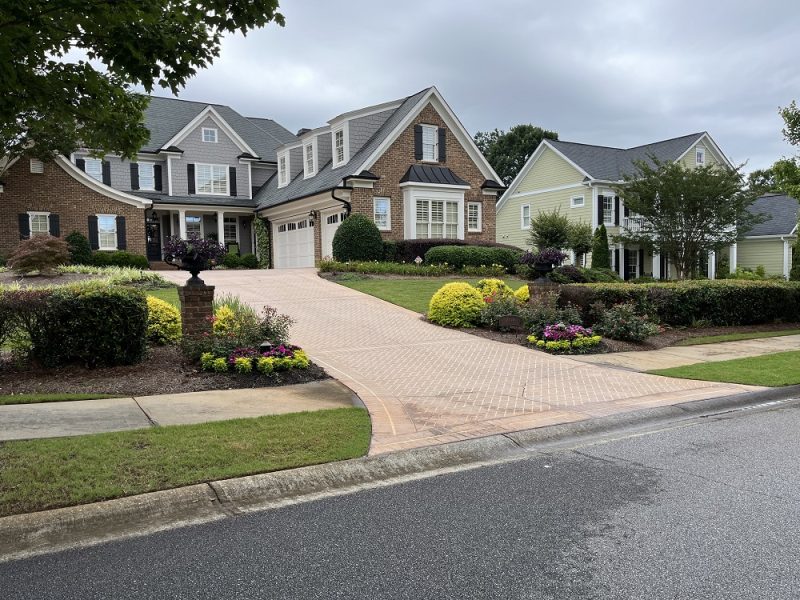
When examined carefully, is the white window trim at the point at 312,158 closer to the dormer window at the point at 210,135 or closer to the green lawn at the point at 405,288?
the dormer window at the point at 210,135

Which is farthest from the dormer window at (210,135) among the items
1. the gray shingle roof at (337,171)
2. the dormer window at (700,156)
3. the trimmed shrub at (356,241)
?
the dormer window at (700,156)

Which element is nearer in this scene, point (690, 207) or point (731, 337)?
point (731, 337)

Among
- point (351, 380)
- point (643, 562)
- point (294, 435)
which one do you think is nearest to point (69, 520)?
point (294, 435)

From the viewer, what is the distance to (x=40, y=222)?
26.2 m

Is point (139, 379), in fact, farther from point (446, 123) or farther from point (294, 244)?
point (446, 123)

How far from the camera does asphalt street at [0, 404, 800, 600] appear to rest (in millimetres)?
3367

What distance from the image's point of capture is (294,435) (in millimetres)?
5973

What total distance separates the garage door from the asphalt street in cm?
2452

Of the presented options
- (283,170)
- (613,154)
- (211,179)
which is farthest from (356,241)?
(613,154)

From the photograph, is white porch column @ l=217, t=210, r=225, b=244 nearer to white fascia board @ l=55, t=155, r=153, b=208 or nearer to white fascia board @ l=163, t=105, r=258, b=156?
white fascia board @ l=163, t=105, r=258, b=156

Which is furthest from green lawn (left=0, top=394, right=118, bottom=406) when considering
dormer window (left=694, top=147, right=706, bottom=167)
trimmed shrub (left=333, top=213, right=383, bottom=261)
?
dormer window (left=694, top=147, right=706, bottom=167)

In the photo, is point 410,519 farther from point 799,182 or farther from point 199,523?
point 799,182

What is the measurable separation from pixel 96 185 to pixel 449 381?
23.9m

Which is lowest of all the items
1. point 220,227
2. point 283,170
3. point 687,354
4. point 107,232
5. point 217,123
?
point 687,354
